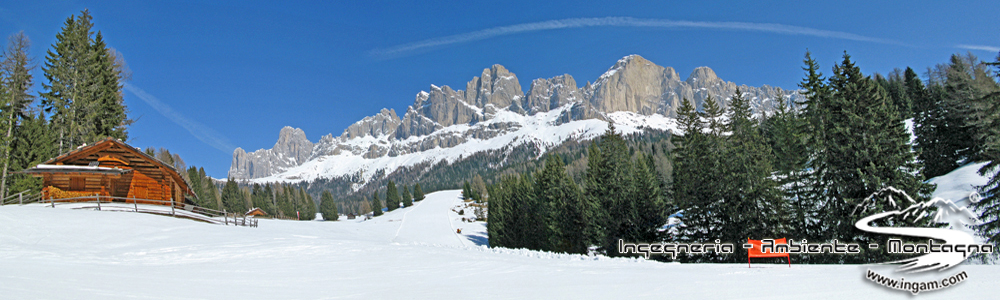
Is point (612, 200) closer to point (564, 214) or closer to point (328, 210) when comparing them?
point (564, 214)

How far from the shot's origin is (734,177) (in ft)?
81.9

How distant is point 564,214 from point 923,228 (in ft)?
92.0

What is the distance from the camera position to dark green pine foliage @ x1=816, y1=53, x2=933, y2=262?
19.8m

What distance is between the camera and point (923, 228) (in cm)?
1118

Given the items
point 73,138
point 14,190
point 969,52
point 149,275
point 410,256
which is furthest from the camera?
point 969,52

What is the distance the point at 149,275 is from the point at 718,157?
26.2m

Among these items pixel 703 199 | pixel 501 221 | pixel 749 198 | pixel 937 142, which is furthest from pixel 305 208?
pixel 937 142

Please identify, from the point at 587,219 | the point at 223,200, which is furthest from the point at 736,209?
the point at 223,200

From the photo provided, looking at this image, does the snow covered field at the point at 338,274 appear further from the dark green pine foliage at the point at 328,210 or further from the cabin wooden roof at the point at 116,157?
the dark green pine foliage at the point at 328,210

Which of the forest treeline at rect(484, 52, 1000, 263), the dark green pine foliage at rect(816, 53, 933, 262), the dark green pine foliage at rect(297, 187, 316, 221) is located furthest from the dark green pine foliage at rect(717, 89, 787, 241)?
the dark green pine foliage at rect(297, 187, 316, 221)

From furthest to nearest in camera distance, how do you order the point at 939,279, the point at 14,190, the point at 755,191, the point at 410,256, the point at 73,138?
1. the point at 73,138
2. the point at 14,190
3. the point at 755,191
4. the point at 410,256
5. the point at 939,279

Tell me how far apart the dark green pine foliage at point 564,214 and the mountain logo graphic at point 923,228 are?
18237mm

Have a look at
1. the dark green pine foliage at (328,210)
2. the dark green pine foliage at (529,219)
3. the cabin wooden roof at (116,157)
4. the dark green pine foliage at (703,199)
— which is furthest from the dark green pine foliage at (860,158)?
the dark green pine foliage at (328,210)

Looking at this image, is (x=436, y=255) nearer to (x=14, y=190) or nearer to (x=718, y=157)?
(x=718, y=157)
